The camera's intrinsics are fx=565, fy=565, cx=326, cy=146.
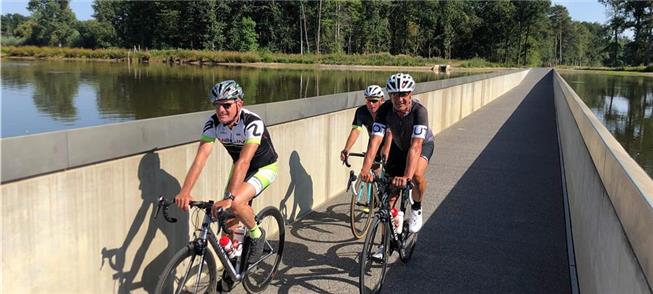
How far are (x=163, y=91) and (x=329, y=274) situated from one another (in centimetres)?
3510

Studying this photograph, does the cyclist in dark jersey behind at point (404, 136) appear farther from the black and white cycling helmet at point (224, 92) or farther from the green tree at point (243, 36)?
the green tree at point (243, 36)

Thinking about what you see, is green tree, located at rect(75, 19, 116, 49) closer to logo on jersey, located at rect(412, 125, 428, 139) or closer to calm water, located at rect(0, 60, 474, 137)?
calm water, located at rect(0, 60, 474, 137)

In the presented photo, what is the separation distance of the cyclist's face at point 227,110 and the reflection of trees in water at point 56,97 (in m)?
21.2

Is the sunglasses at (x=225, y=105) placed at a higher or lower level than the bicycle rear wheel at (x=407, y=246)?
higher

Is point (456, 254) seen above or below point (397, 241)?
below

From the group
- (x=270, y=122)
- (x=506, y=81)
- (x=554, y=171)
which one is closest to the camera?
(x=270, y=122)

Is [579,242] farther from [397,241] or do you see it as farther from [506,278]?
[397,241]

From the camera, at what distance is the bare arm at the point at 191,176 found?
12.7 ft

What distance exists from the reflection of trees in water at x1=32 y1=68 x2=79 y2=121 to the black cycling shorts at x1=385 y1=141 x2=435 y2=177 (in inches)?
813

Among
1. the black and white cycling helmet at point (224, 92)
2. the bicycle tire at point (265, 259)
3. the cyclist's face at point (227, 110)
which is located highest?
the black and white cycling helmet at point (224, 92)

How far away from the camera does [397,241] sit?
5.20 meters

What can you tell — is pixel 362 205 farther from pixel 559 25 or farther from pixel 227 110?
pixel 559 25

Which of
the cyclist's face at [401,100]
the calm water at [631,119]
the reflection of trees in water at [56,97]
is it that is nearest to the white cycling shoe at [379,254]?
the cyclist's face at [401,100]

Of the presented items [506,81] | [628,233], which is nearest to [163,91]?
[506,81]
